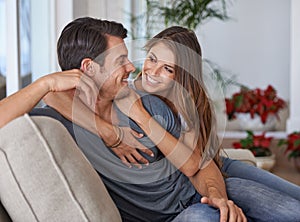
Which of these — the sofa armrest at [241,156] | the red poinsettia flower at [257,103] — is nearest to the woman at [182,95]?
the sofa armrest at [241,156]

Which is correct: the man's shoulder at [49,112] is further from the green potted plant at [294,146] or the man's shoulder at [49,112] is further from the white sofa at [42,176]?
the green potted plant at [294,146]

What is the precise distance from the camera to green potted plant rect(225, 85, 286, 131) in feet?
17.0

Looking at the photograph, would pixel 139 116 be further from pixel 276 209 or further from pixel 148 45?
pixel 276 209

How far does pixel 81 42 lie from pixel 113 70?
13 centimetres

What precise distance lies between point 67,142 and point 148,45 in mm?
577

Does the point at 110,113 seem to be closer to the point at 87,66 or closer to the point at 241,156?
the point at 87,66

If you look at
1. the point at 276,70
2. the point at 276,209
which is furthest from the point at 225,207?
the point at 276,70

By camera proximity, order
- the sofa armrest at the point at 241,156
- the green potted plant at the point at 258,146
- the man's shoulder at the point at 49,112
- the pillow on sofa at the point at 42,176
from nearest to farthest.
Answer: the pillow on sofa at the point at 42,176, the man's shoulder at the point at 49,112, the sofa armrest at the point at 241,156, the green potted plant at the point at 258,146

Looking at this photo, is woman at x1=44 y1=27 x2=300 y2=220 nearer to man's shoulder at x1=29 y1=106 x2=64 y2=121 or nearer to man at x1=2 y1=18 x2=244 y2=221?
man at x1=2 y1=18 x2=244 y2=221

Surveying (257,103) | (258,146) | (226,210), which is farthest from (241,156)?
(257,103)

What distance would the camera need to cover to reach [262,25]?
612cm

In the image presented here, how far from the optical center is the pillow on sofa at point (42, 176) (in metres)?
1.52

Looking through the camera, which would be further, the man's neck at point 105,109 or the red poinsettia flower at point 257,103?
the red poinsettia flower at point 257,103

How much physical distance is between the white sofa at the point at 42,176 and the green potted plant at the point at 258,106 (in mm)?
3756
